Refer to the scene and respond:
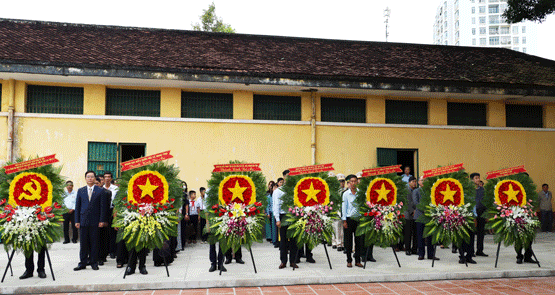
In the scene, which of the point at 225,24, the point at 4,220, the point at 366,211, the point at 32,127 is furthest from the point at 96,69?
the point at 225,24

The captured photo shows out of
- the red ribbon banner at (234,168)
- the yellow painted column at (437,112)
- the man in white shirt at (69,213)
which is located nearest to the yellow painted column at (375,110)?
the yellow painted column at (437,112)

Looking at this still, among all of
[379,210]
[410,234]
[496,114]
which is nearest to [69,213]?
[379,210]

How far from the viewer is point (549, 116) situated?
54.5 ft

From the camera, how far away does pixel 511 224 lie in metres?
9.39

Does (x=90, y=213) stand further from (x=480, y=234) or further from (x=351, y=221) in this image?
(x=480, y=234)

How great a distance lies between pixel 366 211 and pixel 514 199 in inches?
129

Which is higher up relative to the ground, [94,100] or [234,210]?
[94,100]

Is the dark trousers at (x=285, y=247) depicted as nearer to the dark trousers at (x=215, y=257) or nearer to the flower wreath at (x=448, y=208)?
the dark trousers at (x=215, y=257)

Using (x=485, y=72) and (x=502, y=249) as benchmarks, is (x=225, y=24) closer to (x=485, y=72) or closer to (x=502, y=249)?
(x=485, y=72)

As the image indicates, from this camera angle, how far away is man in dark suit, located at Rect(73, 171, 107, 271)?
9.13 meters

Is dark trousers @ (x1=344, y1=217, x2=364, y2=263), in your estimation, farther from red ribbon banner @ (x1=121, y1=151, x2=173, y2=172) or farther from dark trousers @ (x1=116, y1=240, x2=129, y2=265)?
dark trousers @ (x1=116, y1=240, x2=129, y2=265)

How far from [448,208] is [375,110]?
675 centimetres

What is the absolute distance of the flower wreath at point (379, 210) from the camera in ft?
29.6

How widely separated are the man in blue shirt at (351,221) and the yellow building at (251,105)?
514cm
